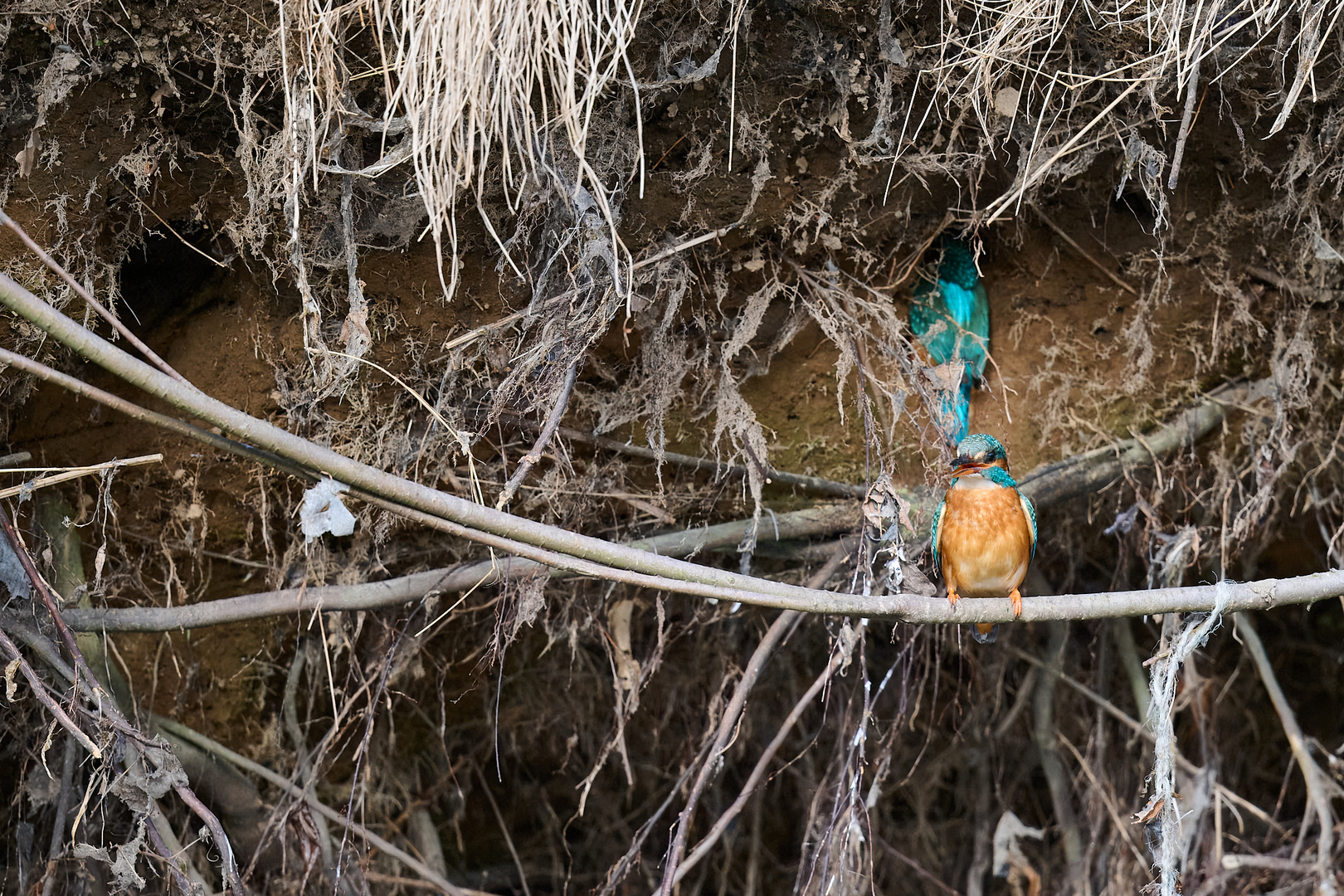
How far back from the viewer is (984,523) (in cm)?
239

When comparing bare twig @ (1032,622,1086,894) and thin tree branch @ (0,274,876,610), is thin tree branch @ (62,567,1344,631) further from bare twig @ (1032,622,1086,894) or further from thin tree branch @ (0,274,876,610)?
bare twig @ (1032,622,1086,894)

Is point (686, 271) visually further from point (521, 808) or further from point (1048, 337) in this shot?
point (521, 808)

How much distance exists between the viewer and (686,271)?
241 centimetres

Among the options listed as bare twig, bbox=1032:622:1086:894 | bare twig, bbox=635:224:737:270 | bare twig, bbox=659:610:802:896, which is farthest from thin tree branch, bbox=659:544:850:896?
bare twig, bbox=1032:622:1086:894

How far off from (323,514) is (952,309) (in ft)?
5.87

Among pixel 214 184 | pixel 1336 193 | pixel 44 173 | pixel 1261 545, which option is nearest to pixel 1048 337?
pixel 1336 193

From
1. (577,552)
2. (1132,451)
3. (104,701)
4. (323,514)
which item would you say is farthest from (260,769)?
(1132,451)

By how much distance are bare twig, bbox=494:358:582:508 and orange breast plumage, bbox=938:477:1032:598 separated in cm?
96

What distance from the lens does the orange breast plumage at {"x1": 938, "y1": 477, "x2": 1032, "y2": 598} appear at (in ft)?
7.84

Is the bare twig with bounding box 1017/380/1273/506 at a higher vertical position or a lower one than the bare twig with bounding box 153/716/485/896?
higher

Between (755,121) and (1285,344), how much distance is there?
5.39 feet

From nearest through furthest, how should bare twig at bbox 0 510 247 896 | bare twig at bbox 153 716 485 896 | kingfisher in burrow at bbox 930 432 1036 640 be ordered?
bare twig at bbox 0 510 247 896, kingfisher in burrow at bbox 930 432 1036 640, bare twig at bbox 153 716 485 896

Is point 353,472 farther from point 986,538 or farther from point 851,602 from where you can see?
point 986,538

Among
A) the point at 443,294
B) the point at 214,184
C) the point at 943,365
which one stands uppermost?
the point at 214,184
